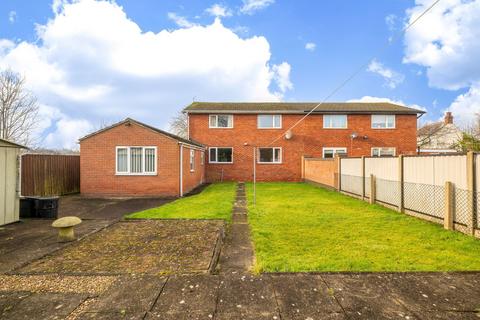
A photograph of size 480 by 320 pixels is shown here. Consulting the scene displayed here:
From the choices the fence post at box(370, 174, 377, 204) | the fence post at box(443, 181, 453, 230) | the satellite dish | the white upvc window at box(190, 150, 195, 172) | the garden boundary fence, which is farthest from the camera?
the satellite dish

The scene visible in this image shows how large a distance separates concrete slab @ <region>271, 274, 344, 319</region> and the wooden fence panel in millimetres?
14000

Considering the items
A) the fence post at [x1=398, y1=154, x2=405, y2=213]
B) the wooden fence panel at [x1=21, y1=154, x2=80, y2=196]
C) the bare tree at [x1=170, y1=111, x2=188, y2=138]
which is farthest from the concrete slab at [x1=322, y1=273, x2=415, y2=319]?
the bare tree at [x1=170, y1=111, x2=188, y2=138]

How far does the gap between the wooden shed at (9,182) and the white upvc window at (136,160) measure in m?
5.96

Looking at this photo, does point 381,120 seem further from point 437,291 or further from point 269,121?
point 437,291

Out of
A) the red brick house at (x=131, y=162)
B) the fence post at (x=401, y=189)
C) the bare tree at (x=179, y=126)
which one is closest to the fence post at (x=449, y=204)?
the fence post at (x=401, y=189)

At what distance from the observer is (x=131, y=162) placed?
13.8m

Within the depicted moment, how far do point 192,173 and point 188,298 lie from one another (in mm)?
13438

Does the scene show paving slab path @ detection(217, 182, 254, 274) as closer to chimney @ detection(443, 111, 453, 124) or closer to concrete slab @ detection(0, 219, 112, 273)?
concrete slab @ detection(0, 219, 112, 273)

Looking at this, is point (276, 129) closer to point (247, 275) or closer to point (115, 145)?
point (115, 145)

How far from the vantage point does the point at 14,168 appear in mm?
7621

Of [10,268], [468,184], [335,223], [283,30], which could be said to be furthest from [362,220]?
[283,30]

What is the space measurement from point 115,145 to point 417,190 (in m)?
13.6

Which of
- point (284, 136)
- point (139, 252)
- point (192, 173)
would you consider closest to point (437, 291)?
point (139, 252)

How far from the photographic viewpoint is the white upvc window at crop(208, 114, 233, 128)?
21594mm
